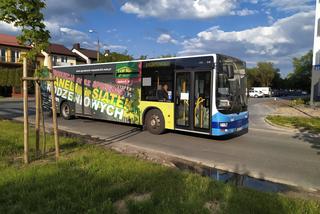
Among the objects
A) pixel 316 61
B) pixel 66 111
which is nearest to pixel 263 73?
pixel 316 61

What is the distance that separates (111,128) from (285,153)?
23.9 feet

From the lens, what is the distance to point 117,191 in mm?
4766

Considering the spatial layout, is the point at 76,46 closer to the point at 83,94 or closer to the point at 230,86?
the point at 83,94

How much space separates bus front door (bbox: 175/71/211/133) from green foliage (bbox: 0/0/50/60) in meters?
5.28

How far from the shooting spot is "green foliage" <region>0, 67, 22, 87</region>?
41.7m

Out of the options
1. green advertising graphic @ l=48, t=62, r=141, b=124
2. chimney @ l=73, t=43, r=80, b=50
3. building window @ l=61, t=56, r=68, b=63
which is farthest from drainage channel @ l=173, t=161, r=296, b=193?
chimney @ l=73, t=43, r=80, b=50

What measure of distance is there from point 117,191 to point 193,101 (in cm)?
621

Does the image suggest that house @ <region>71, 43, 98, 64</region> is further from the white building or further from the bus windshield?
the bus windshield

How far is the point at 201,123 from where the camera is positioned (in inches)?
407

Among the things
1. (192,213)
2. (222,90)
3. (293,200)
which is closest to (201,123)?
(222,90)

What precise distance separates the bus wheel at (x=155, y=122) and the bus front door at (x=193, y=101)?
76 cm

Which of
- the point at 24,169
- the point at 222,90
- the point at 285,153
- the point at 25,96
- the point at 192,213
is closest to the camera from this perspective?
the point at 192,213

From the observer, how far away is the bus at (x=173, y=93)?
395 inches

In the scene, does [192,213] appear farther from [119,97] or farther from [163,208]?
[119,97]
